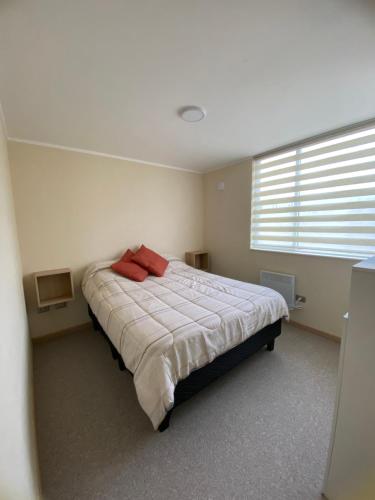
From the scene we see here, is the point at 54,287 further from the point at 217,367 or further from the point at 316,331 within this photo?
the point at 316,331

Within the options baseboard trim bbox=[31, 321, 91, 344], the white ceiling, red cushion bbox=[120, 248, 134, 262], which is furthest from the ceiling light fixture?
baseboard trim bbox=[31, 321, 91, 344]

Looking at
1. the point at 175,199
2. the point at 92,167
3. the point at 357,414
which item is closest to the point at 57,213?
the point at 92,167

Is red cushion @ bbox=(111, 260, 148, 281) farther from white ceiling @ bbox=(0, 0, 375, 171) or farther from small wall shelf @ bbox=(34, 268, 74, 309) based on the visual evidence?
white ceiling @ bbox=(0, 0, 375, 171)

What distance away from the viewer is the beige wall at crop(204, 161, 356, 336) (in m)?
2.30

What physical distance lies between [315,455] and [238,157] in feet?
10.7

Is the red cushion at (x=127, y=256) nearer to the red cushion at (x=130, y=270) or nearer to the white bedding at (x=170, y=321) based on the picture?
the red cushion at (x=130, y=270)

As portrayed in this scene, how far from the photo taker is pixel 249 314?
1.67 m

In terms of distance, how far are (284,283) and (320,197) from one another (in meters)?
1.17

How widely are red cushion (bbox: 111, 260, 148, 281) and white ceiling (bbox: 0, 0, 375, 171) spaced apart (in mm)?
1572

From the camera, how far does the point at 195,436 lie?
1.30 m

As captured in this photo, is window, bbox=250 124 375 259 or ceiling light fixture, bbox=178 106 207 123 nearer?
ceiling light fixture, bbox=178 106 207 123

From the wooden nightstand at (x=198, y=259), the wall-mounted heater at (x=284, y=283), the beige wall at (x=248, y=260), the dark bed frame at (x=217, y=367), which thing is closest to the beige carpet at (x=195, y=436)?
the dark bed frame at (x=217, y=367)

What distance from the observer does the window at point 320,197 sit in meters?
A: 2.04

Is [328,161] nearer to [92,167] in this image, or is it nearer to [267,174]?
[267,174]
